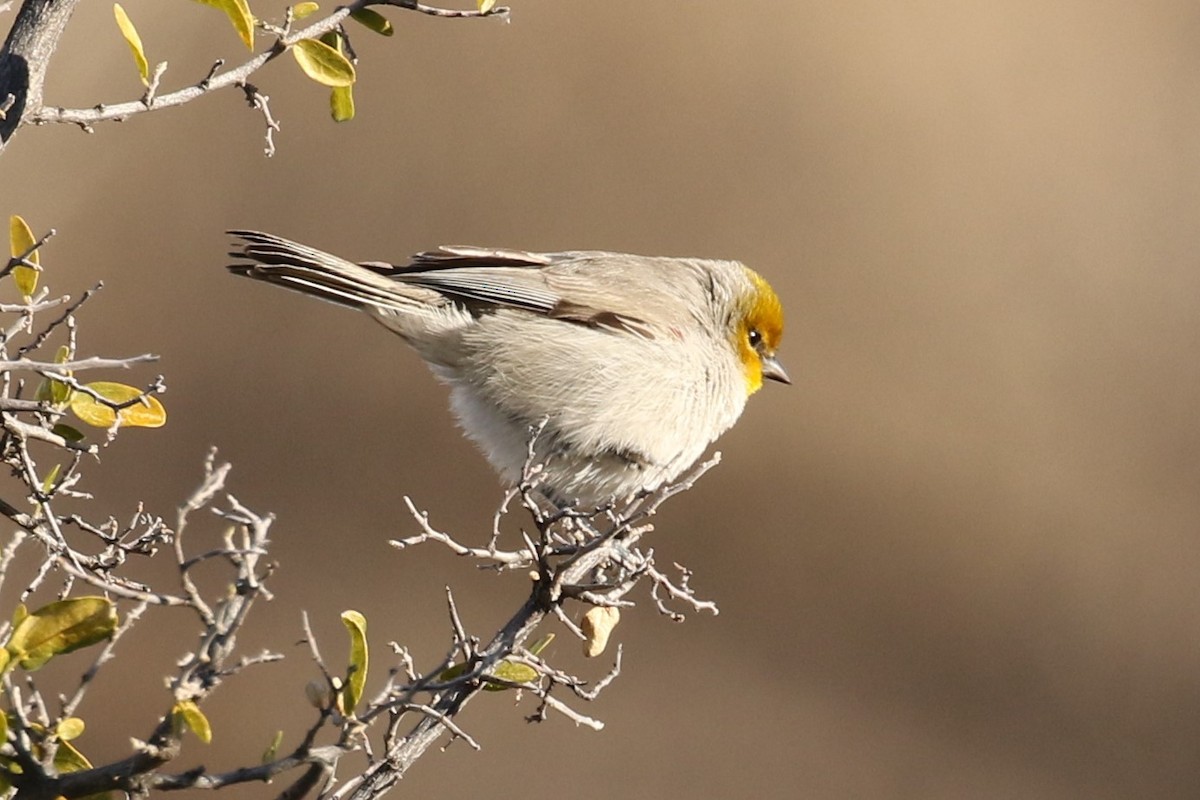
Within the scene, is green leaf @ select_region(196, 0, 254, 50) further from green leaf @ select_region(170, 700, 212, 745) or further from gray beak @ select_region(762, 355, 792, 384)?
gray beak @ select_region(762, 355, 792, 384)

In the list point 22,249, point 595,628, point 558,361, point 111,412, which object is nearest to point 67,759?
point 111,412

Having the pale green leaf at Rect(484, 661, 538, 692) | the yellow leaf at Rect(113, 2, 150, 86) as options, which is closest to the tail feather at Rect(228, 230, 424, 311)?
the yellow leaf at Rect(113, 2, 150, 86)

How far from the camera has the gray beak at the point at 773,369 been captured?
12.6 ft

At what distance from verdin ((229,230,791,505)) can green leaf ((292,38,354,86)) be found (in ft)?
3.17

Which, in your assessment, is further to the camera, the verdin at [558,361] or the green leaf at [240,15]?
the verdin at [558,361]

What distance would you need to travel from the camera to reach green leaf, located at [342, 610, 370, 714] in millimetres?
1637

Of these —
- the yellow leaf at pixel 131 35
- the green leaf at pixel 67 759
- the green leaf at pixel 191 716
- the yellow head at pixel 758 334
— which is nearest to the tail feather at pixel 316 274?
the yellow leaf at pixel 131 35

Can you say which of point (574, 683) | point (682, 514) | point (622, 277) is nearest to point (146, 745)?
point (574, 683)

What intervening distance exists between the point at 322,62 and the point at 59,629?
1.03 m

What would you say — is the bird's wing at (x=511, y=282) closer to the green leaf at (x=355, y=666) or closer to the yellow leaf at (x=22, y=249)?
the yellow leaf at (x=22, y=249)

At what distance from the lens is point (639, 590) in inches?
205

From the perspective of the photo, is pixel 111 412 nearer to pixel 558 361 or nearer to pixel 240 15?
pixel 240 15

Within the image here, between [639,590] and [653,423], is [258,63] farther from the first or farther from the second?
[639,590]

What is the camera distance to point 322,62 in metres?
2.07
